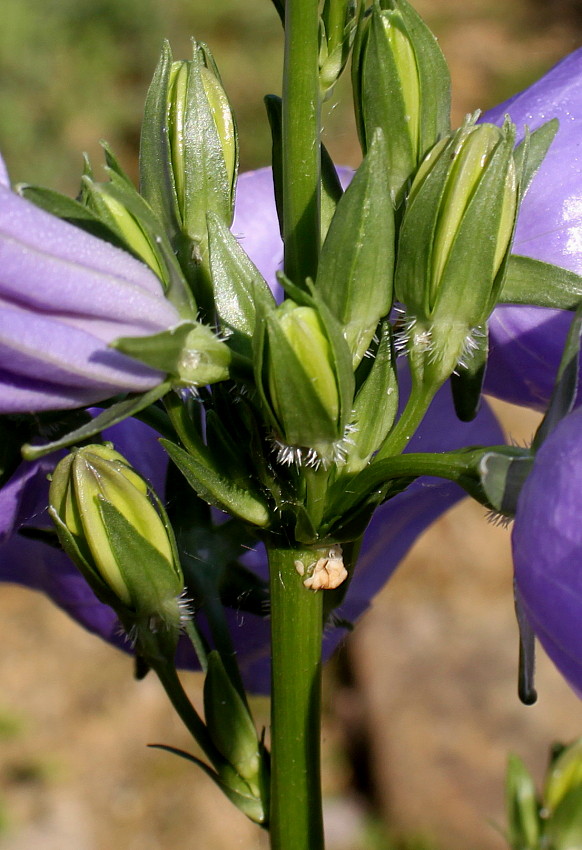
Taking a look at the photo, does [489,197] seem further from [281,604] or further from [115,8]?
[115,8]

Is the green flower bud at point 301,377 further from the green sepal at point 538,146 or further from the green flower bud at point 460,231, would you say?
the green sepal at point 538,146

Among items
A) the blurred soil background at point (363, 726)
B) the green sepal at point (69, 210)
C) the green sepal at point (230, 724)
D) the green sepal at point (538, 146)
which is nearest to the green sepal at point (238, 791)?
the green sepal at point (230, 724)

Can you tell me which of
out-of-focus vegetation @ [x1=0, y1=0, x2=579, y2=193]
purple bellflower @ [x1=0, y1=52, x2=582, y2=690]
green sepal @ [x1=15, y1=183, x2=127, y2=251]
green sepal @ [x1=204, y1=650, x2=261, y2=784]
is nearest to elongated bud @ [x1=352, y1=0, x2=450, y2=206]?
purple bellflower @ [x1=0, y1=52, x2=582, y2=690]

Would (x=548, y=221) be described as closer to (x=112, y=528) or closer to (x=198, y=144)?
(x=198, y=144)

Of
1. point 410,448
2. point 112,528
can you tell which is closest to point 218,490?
point 112,528

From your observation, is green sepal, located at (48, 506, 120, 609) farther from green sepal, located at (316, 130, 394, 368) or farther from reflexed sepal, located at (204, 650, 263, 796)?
→ green sepal, located at (316, 130, 394, 368)

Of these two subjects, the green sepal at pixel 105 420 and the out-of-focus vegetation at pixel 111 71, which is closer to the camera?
the green sepal at pixel 105 420
